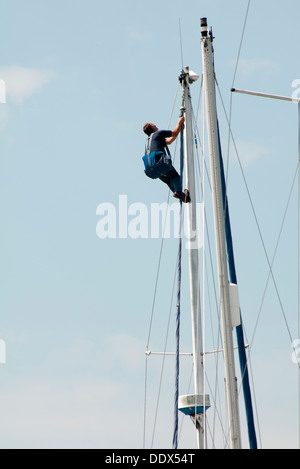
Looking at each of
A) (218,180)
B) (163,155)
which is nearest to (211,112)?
(218,180)

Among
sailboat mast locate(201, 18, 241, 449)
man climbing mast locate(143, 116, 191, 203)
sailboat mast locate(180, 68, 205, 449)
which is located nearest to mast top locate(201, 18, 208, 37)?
sailboat mast locate(201, 18, 241, 449)

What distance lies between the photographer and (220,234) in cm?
1583

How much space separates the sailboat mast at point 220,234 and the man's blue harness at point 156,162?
7.83ft

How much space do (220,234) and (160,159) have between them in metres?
3.48

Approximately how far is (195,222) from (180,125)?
200 centimetres

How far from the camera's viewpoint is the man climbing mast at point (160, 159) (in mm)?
18906

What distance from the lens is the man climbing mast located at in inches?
744

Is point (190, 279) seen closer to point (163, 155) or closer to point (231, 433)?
point (163, 155)

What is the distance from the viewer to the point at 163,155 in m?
19.0

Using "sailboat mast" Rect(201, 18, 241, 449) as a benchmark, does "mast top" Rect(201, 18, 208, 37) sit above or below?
above

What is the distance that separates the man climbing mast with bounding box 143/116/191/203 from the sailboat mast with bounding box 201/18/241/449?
7.42ft

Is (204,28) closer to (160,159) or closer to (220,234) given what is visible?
(160,159)

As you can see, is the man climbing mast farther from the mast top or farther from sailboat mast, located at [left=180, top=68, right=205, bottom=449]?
the mast top

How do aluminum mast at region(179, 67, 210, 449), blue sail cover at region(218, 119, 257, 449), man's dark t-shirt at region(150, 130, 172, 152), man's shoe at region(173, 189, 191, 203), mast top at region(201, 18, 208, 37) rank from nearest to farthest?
blue sail cover at region(218, 119, 257, 449) < mast top at region(201, 18, 208, 37) < aluminum mast at region(179, 67, 210, 449) < man's dark t-shirt at region(150, 130, 172, 152) < man's shoe at region(173, 189, 191, 203)
